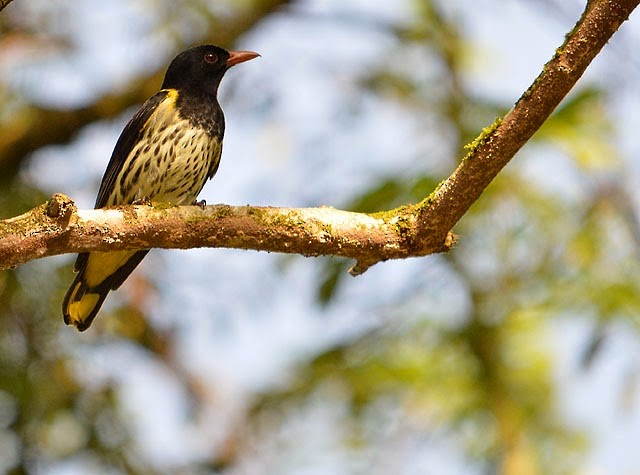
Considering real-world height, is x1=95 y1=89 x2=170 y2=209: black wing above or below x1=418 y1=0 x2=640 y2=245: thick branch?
below

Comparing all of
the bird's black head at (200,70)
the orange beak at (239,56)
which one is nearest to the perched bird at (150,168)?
the bird's black head at (200,70)

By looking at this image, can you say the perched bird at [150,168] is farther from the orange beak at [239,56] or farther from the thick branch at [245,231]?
the thick branch at [245,231]

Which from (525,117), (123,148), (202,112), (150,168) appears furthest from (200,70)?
(525,117)

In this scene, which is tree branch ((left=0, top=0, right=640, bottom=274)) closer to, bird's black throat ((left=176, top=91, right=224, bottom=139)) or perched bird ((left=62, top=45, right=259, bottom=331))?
perched bird ((left=62, top=45, right=259, bottom=331))

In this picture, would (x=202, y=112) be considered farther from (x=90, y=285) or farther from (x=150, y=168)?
(x=90, y=285)

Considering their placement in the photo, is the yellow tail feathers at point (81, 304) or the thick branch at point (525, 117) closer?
the thick branch at point (525, 117)

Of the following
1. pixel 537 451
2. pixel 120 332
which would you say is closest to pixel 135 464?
pixel 120 332

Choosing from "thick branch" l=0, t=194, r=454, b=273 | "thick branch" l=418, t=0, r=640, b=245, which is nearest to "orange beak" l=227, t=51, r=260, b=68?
"thick branch" l=0, t=194, r=454, b=273

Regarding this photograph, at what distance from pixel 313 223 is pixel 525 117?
0.81 m

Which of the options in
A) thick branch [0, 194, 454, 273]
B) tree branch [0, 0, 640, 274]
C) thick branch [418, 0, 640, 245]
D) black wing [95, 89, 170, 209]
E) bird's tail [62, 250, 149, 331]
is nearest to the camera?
thick branch [418, 0, 640, 245]

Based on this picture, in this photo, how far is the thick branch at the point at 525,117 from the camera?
3.08 meters

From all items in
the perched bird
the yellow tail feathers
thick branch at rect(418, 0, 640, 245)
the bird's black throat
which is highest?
thick branch at rect(418, 0, 640, 245)

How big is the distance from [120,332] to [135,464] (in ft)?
3.13

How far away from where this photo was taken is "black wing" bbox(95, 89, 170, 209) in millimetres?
4867
